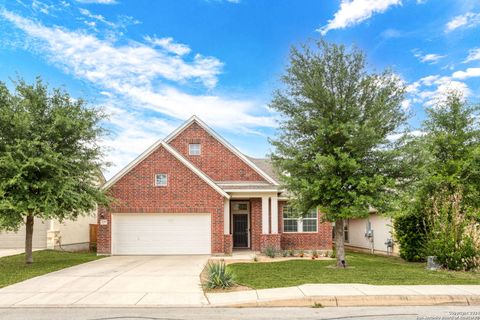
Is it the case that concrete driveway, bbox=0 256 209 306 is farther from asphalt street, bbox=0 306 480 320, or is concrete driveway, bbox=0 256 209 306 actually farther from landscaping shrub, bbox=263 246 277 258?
landscaping shrub, bbox=263 246 277 258

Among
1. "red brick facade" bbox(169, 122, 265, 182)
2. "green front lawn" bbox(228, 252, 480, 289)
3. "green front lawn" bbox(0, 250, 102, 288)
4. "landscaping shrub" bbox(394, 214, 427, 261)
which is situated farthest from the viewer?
"red brick facade" bbox(169, 122, 265, 182)

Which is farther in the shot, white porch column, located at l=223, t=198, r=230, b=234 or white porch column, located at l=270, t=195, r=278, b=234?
white porch column, located at l=270, t=195, r=278, b=234

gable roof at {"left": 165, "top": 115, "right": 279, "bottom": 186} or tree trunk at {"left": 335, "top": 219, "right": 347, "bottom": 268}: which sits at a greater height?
gable roof at {"left": 165, "top": 115, "right": 279, "bottom": 186}

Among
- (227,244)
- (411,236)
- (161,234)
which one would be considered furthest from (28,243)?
A: (411,236)

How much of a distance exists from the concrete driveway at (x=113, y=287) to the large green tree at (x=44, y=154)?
2688 millimetres

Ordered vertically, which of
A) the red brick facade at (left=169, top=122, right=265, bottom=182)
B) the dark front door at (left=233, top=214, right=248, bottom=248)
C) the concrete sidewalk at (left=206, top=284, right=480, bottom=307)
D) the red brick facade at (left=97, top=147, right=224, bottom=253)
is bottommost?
the concrete sidewalk at (left=206, top=284, right=480, bottom=307)

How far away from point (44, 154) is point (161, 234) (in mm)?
7241

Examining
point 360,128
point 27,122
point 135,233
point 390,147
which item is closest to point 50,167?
point 27,122

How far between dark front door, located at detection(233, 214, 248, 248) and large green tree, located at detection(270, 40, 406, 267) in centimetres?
843

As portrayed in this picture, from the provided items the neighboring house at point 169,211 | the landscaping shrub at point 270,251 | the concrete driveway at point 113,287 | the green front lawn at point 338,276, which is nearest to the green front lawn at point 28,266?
the concrete driveway at point 113,287

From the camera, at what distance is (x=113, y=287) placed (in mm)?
11594

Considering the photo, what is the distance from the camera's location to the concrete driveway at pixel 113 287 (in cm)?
988

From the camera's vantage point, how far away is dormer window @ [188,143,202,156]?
2355cm

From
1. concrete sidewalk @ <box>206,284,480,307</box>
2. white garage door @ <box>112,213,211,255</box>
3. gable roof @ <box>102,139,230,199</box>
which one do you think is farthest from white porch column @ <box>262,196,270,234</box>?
Answer: concrete sidewalk @ <box>206,284,480,307</box>
